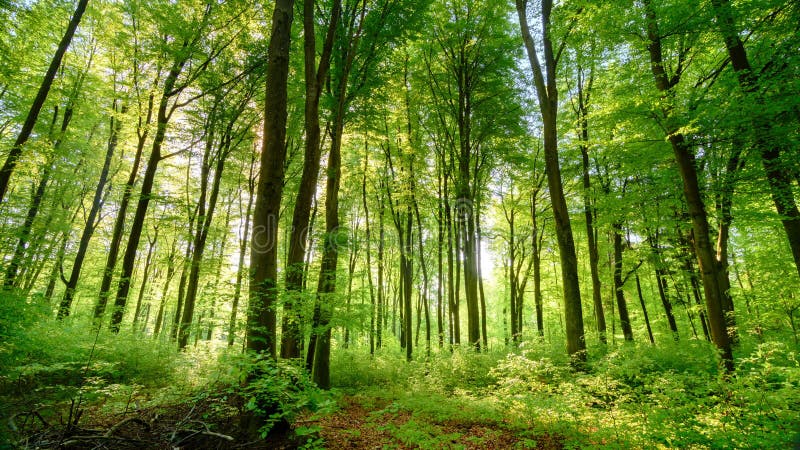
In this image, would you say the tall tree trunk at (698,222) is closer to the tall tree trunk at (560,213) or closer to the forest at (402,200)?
the forest at (402,200)

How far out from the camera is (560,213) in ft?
29.3

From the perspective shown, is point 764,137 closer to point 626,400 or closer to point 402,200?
point 626,400

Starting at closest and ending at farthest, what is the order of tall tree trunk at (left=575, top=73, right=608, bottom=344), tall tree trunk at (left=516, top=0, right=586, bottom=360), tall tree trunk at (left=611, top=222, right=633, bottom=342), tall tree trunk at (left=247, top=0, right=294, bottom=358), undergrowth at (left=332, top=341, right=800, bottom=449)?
1. undergrowth at (left=332, top=341, right=800, bottom=449)
2. tall tree trunk at (left=247, top=0, right=294, bottom=358)
3. tall tree trunk at (left=516, top=0, right=586, bottom=360)
4. tall tree trunk at (left=575, top=73, right=608, bottom=344)
5. tall tree trunk at (left=611, top=222, right=633, bottom=342)

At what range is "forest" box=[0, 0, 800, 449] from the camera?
16.9 feet

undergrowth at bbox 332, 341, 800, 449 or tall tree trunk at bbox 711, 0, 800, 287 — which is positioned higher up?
tall tree trunk at bbox 711, 0, 800, 287

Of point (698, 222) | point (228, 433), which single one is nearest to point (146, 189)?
point (228, 433)

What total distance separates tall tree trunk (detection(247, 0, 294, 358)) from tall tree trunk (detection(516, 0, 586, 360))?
23.2ft

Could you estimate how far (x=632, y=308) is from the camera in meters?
23.6

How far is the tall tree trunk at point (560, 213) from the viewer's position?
8.62 m

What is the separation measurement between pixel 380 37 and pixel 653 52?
7.45 meters

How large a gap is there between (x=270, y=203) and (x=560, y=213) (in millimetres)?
7414

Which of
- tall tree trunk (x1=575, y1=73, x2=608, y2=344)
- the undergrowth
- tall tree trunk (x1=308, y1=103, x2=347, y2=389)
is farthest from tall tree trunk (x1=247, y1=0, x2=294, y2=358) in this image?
tall tree trunk (x1=575, y1=73, x2=608, y2=344)

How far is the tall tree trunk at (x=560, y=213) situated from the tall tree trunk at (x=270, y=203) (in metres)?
7.06

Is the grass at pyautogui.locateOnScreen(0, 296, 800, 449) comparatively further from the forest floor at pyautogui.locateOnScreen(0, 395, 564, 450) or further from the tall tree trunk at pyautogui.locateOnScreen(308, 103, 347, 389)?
the tall tree trunk at pyautogui.locateOnScreen(308, 103, 347, 389)
